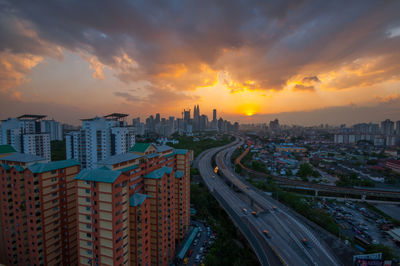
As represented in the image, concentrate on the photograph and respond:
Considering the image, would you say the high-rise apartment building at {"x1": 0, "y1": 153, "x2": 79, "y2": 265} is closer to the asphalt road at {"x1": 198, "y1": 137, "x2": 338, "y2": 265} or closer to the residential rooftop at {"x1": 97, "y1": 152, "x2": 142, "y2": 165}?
the residential rooftop at {"x1": 97, "y1": 152, "x2": 142, "y2": 165}

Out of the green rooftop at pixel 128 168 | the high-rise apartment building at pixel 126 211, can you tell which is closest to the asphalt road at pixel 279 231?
the high-rise apartment building at pixel 126 211

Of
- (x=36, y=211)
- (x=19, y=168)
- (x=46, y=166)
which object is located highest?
(x=46, y=166)

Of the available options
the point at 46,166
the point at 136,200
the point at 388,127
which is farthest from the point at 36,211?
the point at 388,127

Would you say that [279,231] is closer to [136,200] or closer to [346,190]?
[136,200]

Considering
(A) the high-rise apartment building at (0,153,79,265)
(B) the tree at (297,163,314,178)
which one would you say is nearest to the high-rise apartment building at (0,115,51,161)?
(A) the high-rise apartment building at (0,153,79,265)

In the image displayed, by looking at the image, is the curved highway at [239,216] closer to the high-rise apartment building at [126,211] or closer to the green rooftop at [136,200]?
the high-rise apartment building at [126,211]
